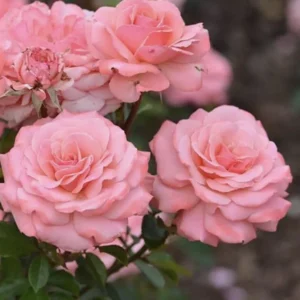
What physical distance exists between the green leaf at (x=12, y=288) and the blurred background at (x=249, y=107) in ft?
3.13

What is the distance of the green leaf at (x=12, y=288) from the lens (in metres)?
0.92

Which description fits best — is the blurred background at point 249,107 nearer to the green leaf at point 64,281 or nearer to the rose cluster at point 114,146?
the green leaf at point 64,281

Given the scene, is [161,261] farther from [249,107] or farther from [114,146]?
[249,107]

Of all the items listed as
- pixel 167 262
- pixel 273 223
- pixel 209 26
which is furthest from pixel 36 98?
pixel 209 26

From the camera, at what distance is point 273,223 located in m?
0.84

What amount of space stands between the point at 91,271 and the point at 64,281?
0.04m

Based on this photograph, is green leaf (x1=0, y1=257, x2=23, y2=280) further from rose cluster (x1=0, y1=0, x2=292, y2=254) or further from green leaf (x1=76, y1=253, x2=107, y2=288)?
rose cluster (x1=0, y1=0, x2=292, y2=254)

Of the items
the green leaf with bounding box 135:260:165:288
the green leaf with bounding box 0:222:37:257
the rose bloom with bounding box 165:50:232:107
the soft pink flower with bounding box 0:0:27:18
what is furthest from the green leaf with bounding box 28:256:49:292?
the rose bloom with bounding box 165:50:232:107

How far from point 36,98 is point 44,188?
11 cm

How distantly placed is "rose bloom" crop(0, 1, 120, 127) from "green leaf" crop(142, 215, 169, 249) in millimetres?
186

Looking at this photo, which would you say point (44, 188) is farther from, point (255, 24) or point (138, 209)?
point (255, 24)

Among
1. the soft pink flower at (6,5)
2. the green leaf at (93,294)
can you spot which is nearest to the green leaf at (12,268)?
the green leaf at (93,294)

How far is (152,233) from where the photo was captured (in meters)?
0.96

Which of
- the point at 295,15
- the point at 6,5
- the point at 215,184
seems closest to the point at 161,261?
the point at 215,184
